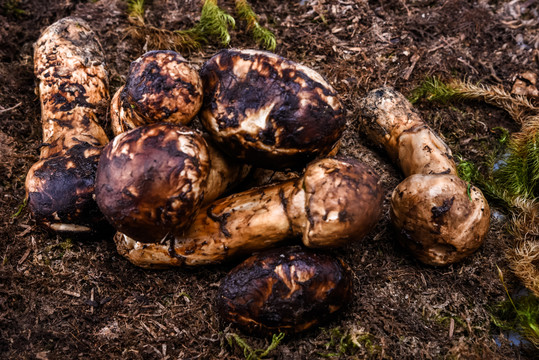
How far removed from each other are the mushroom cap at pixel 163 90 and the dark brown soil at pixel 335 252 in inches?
45.0

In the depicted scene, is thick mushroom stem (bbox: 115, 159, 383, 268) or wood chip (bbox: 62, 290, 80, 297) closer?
thick mushroom stem (bbox: 115, 159, 383, 268)

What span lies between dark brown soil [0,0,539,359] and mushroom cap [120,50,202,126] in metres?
1.14

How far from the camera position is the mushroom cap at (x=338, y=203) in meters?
2.68

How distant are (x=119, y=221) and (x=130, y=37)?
2.40 metres

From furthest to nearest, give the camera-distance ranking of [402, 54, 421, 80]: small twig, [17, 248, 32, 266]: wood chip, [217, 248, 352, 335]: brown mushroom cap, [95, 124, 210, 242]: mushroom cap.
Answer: [402, 54, 421, 80]: small twig, [17, 248, 32, 266]: wood chip, [217, 248, 352, 335]: brown mushroom cap, [95, 124, 210, 242]: mushroom cap

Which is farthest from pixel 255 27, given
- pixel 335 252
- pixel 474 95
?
pixel 335 252

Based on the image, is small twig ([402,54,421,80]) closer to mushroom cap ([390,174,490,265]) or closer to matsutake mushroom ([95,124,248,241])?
mushroom cap ([390,174,490,265])

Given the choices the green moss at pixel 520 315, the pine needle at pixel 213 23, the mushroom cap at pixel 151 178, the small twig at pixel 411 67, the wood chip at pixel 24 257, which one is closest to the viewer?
the mushroom cap at pixel 151 178

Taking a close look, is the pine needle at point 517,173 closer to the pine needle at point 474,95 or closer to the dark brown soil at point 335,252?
the pine needle at point 474,95

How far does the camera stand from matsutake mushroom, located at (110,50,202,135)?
2.70 metres

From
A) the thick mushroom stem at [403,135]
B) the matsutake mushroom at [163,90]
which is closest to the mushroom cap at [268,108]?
the matsutake mushroom at [163,90]

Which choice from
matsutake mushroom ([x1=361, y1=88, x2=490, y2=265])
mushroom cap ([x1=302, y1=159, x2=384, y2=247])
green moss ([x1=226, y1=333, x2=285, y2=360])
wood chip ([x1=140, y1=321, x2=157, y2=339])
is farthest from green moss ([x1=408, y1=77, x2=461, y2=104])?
wood chip ([x1=140, y1=321, x2=157, y2=339])

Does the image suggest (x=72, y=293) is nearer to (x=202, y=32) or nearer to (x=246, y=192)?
(x=246, y=192)

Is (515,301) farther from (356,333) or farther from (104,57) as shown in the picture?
(104,57)
